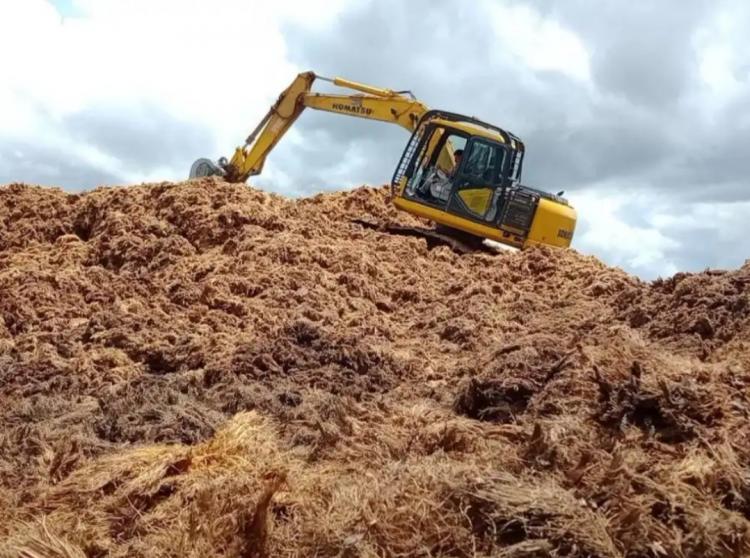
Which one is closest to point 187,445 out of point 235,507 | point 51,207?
point 235,507

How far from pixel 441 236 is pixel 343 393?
21.4 ft

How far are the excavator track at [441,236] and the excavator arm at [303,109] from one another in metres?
1.90

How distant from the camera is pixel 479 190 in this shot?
13.7 m

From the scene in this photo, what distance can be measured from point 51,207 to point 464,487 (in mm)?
11109

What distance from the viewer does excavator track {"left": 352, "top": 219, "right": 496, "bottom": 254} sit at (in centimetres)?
1373

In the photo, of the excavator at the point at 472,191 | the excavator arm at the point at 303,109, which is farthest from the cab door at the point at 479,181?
the excavator arm at the point at 303,109

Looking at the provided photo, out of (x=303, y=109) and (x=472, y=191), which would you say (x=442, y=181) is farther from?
(x=303, y=109)

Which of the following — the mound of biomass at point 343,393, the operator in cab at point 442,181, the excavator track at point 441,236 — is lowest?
the mound of biomass at point 343,393

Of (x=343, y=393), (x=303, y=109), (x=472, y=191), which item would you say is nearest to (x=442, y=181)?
(x=472, y=191)

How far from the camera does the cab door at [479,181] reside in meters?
13.4

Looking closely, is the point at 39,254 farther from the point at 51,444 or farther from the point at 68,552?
the point at 68,552

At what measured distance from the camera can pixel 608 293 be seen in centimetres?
1095

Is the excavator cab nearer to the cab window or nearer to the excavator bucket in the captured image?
the cab window

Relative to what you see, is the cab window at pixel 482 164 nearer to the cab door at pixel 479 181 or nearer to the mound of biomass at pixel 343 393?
the cab door at pixel 479 181
